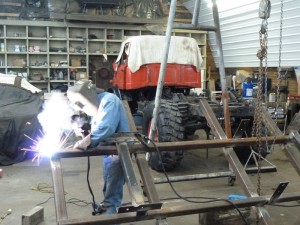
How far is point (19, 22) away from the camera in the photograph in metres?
10.5

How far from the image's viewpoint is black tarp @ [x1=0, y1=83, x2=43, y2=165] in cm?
598

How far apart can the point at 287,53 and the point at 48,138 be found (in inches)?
299

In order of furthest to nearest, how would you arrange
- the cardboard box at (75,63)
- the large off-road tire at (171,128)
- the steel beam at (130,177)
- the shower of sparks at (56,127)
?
1. the cardboard box at (75,63)
2. the large off-road tire at (171,128)
3. the shower of sparks at (56,127)
4. the steel beam at (130,177)

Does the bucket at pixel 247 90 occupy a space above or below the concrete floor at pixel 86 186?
above

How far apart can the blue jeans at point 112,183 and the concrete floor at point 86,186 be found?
477 mm

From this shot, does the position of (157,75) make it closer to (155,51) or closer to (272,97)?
(155,51)

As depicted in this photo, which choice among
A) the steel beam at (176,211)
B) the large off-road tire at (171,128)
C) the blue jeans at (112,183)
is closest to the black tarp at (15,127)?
the large off-road tire at (171,128)

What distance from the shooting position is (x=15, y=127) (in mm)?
6027

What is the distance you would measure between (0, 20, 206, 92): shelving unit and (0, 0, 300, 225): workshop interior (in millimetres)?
38

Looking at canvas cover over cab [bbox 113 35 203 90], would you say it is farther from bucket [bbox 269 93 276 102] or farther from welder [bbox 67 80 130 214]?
welder [bbox 67 80 130 214]

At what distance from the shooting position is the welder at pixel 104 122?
274 cm

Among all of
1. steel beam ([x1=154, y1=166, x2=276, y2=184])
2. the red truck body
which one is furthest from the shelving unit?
steel beam ([x1=154, y1=166, x2=276, y2=184])

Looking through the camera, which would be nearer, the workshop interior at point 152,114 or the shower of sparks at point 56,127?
the workshop interior at point 152,114

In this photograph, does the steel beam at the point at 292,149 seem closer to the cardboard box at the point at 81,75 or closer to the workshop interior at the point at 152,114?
Answer: the workshop interior at the point at 152,114
